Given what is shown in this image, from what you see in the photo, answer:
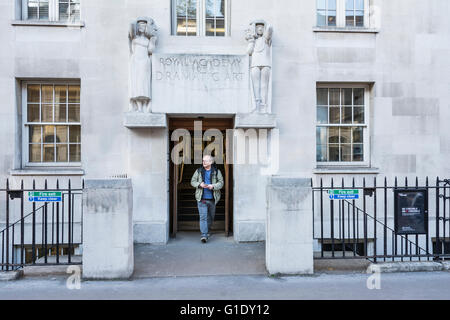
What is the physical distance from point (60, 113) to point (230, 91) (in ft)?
14.8

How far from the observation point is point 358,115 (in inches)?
351

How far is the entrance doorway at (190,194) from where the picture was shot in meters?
8.77

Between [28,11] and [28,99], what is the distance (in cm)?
228

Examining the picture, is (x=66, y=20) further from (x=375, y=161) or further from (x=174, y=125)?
(x=375, y=161)

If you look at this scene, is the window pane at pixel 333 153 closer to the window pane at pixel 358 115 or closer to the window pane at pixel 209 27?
the window pane at pixel 358 115

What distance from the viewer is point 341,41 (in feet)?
27.8

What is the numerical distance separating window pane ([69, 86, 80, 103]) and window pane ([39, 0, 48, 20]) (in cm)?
196

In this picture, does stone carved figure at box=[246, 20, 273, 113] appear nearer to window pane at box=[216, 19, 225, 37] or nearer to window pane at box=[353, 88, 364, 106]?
window pane at box=[216, 19, 225, 37]

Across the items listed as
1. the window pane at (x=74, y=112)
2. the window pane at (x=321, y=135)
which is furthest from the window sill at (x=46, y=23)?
the window pane at (x=321, y=135)

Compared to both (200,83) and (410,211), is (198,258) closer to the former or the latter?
(200,83)

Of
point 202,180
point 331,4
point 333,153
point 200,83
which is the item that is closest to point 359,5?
point 331,4

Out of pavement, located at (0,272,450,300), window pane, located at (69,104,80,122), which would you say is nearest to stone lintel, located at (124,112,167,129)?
window pane, located at (69,104,80,122)

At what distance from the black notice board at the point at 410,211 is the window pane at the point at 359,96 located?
11.4 feet

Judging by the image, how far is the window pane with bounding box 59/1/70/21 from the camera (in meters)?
8.39
